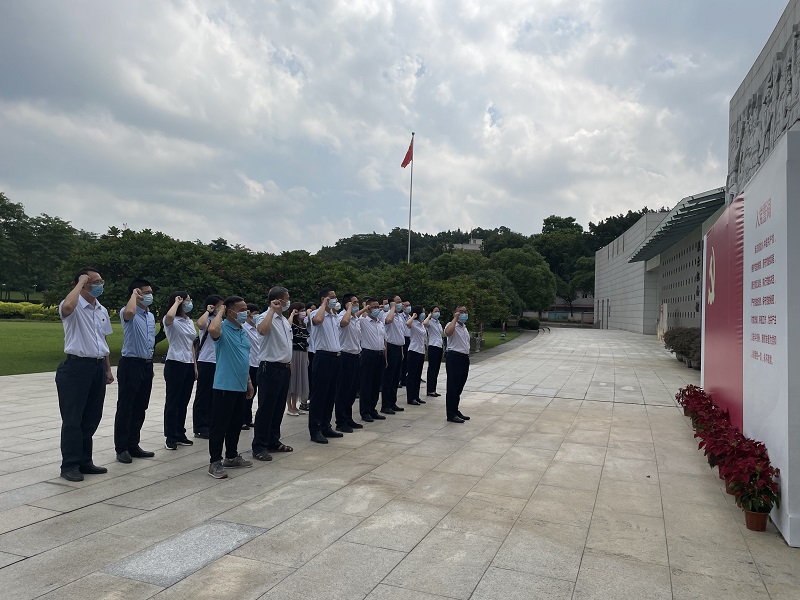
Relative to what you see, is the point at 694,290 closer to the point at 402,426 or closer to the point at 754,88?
the point at 754,88

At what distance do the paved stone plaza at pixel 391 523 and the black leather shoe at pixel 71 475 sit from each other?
6 cm

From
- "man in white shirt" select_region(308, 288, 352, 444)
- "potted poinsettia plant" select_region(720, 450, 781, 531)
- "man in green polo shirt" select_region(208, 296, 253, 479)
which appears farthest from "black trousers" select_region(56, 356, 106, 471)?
"potted poinsettia plant" select_region(720, 450, 781, 531)

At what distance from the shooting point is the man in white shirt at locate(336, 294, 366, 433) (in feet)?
22.4

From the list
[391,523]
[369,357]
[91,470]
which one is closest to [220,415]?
[91,470]

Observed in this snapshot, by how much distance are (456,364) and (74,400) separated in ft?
15.0

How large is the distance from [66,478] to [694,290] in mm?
25035

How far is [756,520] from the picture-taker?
12.6ft

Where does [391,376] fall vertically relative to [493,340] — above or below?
above

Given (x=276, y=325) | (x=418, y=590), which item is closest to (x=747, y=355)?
(x=418, y=590)

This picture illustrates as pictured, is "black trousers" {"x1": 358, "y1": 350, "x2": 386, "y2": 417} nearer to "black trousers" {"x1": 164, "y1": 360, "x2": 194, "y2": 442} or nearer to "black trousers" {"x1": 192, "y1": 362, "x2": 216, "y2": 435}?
"black trousers" {"x1": 192, "y1": 362, "x2": 216, "y2": 435}

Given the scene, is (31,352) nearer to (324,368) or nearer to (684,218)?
(324,368)

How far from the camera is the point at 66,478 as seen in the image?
4504 mm

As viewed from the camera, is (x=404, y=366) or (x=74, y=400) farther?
(x=404, y=366)

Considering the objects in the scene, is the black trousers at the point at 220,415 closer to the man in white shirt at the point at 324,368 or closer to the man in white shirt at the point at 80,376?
the man in white shirt at the point at 80,376
